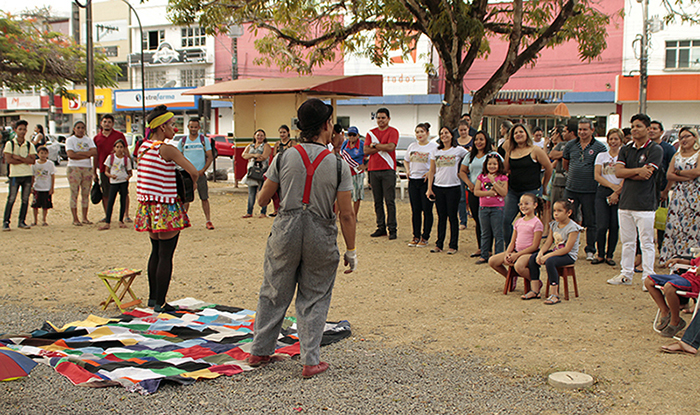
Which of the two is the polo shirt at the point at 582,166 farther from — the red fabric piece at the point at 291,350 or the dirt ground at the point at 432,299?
the red fabric piece at the point at 291,350

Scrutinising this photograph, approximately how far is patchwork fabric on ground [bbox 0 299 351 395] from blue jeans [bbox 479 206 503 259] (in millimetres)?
3192

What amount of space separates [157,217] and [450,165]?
14.7 feet

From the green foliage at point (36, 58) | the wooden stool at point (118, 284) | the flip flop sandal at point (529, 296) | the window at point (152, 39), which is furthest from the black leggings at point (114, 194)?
the window at point (152, 39)

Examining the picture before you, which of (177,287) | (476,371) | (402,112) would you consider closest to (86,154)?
(177,287)

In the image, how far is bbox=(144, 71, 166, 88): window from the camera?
4631cm

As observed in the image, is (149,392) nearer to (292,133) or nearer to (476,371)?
(476,371)

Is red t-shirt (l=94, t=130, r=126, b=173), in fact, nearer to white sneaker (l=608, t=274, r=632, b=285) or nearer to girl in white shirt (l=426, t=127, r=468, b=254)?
girl in white shirt (l=426, t=127, r=468, b=254)

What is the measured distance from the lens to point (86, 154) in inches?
423

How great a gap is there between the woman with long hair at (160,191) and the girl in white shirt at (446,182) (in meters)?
4.12

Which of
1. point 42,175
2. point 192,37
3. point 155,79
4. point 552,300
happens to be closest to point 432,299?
point 552,300

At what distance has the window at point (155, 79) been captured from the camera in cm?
4631

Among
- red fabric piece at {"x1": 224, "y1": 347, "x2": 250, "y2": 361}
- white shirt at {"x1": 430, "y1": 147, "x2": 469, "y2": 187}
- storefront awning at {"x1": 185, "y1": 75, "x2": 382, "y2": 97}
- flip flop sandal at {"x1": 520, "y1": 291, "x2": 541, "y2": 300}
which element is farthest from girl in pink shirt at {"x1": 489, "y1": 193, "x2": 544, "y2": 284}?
storefront awning at {"x1": 185, "y1": 75, "x2": 382, "y2": 97}

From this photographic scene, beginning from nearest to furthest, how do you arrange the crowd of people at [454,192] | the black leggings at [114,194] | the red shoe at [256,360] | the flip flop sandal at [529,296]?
the crowd of people at [454,192] → the red shoe at [256,360] → the flip flop sandal at [529,296] → the black leggings at [114,194]

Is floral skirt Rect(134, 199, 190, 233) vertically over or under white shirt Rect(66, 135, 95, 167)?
under
